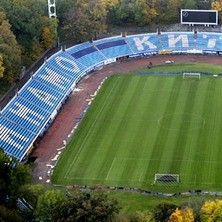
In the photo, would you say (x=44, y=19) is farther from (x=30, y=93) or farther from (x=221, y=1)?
(x=221, y=1)

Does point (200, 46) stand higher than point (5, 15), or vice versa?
point (200, 46)

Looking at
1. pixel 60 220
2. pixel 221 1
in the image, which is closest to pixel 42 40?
pixel 221 1

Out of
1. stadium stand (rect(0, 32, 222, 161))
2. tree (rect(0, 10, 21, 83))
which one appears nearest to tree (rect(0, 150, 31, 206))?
stadium stand (rect(0, 32, 222, 161))

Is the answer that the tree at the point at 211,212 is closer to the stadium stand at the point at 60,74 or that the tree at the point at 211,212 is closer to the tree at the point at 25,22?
the stadium stand at the point at 60,74

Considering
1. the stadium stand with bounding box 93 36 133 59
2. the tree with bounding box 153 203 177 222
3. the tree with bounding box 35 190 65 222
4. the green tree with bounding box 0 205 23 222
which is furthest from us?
the stadium stand with bounding box 93 36 133 59

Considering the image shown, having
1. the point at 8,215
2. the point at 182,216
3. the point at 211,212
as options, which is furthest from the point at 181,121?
the point at 8,215

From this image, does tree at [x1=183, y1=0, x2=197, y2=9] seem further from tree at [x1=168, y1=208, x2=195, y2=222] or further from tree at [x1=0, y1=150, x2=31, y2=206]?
tree at [x1=168, y1=208, x2=195, y2=222]
